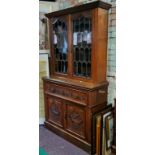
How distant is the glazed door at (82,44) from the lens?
245cm

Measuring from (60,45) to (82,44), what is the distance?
19.3 inches

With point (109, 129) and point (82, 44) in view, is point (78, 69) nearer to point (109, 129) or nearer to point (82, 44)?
point (82, 44)

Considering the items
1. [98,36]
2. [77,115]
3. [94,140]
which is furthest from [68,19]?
[94,140]

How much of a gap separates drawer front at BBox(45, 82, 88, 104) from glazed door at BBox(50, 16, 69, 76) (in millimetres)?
230

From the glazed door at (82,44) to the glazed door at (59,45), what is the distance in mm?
163

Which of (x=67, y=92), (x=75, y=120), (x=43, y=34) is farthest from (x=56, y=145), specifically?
(x=43, y=34)

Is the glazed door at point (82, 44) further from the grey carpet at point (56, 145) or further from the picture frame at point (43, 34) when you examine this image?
the grey carpet at point (56, 145)

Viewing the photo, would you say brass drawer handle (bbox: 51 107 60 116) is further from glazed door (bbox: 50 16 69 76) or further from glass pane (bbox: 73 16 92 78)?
glass pane (bbox: 73 16 92 78)

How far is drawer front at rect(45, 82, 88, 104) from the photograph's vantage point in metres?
2.48

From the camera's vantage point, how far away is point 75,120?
8.84 feet

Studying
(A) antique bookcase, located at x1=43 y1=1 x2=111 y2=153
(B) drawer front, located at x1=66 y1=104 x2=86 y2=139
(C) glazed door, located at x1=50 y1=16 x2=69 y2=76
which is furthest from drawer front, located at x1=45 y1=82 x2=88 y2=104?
(C) glazed door, located at x1=50 y1=16 x2=69 y2=76
